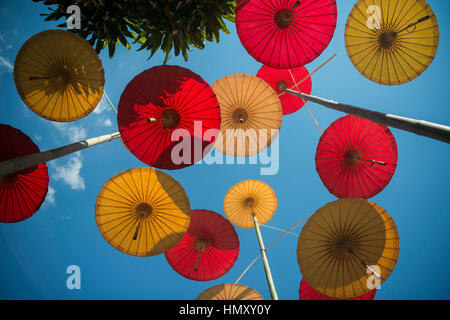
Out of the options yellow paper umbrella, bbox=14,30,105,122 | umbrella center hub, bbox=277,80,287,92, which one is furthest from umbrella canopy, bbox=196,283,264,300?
umbrella center hub, bbox=277,80,287,92

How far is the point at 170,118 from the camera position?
344 cm

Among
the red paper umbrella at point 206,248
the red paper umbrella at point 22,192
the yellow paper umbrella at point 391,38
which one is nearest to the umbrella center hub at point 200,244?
the red paper umbrella at point 206,248

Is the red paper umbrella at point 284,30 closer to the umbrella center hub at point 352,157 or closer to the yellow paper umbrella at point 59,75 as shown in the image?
the umbrella center hub at point 352,157

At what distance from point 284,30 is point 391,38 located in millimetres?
2475

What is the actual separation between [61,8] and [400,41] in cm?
724

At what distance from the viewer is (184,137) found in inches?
137

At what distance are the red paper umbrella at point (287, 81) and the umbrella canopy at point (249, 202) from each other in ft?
9.78

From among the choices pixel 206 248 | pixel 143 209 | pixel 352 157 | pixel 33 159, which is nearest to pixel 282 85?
pixel 352 157

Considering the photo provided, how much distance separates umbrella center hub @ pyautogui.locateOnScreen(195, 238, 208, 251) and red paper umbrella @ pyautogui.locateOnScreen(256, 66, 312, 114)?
519cm

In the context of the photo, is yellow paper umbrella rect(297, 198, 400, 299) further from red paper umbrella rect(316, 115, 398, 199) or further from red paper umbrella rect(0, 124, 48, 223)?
red paper umbrella rect(0, 124, 48, 223)

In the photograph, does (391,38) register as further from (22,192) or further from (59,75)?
(22,192)

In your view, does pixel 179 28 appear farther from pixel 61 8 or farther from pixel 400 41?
pixel 400 41

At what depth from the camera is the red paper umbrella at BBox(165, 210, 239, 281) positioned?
5109mm

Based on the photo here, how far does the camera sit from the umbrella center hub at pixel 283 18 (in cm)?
380
